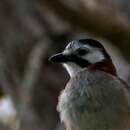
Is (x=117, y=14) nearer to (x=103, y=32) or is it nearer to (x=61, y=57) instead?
(x=103, y=32)

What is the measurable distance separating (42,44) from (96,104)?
4.09 meters

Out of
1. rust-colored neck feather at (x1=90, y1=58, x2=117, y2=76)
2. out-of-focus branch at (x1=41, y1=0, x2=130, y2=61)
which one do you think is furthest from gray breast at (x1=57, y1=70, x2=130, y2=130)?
out-of-focus branch at (x1=41, y1=0, x2=130, y2=61)

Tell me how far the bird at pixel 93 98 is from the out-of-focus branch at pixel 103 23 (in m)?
2.12

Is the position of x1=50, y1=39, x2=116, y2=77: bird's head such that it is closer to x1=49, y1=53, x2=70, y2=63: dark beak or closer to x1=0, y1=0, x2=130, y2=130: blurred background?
x1=49, y1=53, x2=70, y2=63: dark beak

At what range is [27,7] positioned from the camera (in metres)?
9.97

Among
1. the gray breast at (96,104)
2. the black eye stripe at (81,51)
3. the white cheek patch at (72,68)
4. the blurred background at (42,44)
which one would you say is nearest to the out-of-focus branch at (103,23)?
the blurred background at (42,44)

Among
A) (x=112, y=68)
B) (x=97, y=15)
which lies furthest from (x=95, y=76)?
(x=97, y=15)

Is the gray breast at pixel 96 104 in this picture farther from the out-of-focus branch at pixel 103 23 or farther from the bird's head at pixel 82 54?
the out-of-focus branch at pixel 103 23

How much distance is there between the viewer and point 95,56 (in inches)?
246

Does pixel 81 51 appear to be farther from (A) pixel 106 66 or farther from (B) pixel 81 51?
(A) pixel 106 66

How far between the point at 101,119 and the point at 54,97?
426cm

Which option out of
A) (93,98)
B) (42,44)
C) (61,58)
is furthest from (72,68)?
(42,44)

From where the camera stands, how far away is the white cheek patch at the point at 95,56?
6.23 metres

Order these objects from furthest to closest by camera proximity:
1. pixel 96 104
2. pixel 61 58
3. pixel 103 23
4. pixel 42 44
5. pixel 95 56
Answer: pixel 42 44 < pixel 103 23 < pixel 95 56 < pixel 61 58 < pixel 96 104
